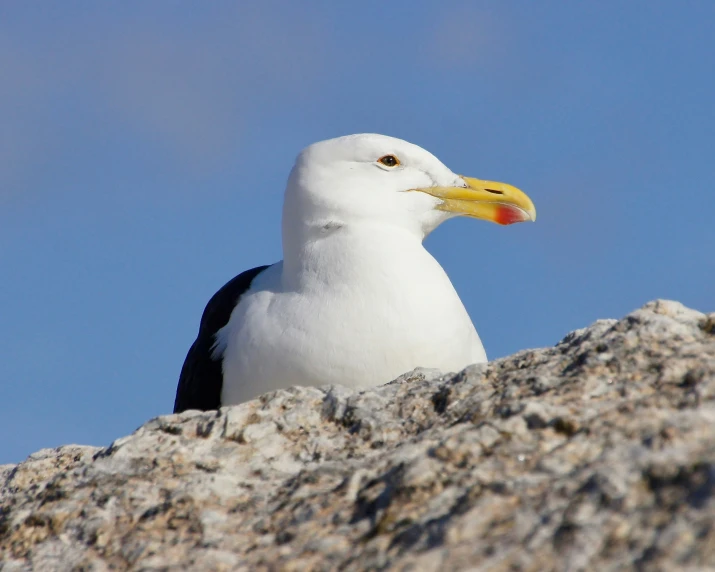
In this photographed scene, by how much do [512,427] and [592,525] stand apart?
2.49ft

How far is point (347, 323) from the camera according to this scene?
6.95 metres

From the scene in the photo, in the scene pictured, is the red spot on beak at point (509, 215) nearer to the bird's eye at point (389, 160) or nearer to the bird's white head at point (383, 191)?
the bird's white head at point (383, 191)

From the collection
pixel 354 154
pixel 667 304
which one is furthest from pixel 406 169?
pixel 667 304

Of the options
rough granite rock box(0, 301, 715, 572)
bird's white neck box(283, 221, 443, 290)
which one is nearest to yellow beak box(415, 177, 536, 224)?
bird's white neck box(283, 221, 443, 290)

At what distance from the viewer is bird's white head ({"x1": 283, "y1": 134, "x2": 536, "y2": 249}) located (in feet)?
26.3

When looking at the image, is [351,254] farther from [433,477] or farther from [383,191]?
[433,477]

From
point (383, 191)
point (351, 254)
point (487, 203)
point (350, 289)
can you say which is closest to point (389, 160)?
point (383, 191)

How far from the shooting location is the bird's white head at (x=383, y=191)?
26.3ft

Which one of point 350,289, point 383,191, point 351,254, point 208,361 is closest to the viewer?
point 350,289

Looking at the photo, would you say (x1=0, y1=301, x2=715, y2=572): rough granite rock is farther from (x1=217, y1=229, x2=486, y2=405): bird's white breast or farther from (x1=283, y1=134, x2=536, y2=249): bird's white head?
(x1=283, y1=134, x2=536, y2=249): bird's white head

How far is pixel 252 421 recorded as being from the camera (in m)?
4.32

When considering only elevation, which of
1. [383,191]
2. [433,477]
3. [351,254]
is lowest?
[433,477]

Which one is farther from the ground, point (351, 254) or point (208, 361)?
point (351, 254)

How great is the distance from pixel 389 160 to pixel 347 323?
188cm
